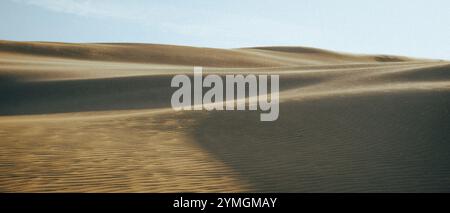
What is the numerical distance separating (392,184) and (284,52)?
5630 centimetres

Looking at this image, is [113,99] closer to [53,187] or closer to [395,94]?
[395,94]

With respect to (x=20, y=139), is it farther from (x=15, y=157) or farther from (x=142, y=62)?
(x=142, y=62)

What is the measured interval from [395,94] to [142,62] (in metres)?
31.3

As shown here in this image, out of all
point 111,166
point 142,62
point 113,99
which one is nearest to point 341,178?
point 111,166

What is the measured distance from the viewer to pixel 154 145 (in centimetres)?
1009

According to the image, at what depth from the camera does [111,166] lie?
8.41 metres

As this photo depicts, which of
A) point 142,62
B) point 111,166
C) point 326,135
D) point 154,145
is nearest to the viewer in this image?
point 111,166

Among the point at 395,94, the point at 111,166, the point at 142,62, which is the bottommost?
the point at 111,166

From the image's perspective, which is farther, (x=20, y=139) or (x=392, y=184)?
(x=20, y=139)
